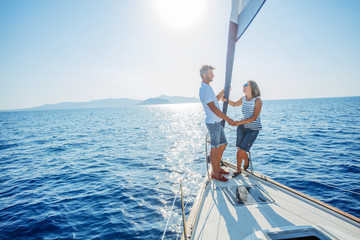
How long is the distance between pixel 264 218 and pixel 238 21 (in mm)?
3202

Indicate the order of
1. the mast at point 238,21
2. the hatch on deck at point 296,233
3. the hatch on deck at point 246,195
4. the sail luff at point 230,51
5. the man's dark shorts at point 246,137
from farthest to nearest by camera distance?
1. the man's dark shorts at point 246,137
2. the sail luff at point 230,51
3. the hatch on deck at point 246,195
4. the mast at point 238,21
5. the hatch on deck at point 296,233

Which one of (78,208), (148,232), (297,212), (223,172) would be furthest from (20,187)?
(297,212)

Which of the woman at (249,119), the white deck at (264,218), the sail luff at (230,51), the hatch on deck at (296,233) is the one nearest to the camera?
the hatch on deck at (296,233)

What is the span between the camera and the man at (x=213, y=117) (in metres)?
3.30

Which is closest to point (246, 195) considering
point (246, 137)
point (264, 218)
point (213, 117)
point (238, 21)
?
point (264, 218)

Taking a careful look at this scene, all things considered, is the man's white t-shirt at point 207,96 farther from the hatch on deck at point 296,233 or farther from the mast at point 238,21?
the hatch on deck at point 296,233

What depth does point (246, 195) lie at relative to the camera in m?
3.02

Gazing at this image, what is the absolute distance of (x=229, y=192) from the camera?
3.16 m

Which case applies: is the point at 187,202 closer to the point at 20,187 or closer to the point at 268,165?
the point at 268,165

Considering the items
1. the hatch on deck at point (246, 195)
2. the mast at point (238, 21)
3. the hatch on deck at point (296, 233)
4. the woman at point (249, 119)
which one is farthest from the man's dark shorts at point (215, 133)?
the hatch on deck at point (296, 233)

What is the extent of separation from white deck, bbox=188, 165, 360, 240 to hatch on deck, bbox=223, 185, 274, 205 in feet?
0.27

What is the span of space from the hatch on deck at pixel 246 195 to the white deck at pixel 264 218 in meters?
0.08

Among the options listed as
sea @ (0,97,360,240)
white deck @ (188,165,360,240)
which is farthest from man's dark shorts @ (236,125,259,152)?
white deck @ (188,165,360,240)

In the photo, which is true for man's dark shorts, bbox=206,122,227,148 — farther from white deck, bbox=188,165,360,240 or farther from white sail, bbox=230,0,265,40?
white sail, bbox=230,0,265,40
